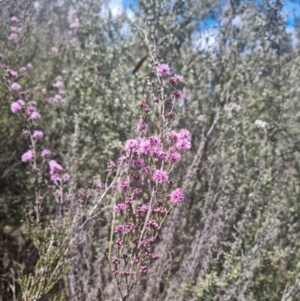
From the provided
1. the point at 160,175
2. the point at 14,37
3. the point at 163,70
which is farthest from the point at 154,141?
the point at 14,37

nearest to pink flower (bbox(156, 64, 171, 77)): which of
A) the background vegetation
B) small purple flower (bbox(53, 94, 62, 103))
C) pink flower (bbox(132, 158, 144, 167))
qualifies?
pink flower (bbox(132, 158, 144, 167))

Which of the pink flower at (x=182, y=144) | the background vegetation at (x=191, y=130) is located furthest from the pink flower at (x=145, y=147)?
the background vegetation at (x=191, y=130)

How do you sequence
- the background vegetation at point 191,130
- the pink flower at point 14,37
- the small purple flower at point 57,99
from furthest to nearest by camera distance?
the small purple flower at point 57,99
the pink flower at point 14,37
the background vegetation at point 191,130

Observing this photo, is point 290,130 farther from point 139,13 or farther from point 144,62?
point 139,13

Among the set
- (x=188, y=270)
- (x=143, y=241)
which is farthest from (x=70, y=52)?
(x=143, y=241)

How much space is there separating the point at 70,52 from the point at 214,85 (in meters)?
2.52

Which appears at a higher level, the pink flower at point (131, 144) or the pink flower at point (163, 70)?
the pink flower at point (163, 70)

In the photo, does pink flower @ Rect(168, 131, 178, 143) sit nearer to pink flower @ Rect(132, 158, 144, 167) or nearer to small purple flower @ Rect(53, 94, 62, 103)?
pink flower @ Rect(132, 158, 144, 167)

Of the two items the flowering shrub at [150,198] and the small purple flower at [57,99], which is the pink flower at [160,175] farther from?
the small purple flower at [57,99]

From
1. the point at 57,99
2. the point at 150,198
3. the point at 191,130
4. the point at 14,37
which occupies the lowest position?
the point at 150,198

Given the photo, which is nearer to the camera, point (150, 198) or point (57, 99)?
point (150, 198)

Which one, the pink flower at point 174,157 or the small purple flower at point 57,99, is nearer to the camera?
the pink flower at point 174,157

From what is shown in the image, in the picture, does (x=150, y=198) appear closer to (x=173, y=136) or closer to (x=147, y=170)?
(x=147, y=170)

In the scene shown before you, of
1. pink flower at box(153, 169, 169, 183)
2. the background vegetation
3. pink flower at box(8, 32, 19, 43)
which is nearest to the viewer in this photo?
pink flower at box(153, 169, 169, 183)
